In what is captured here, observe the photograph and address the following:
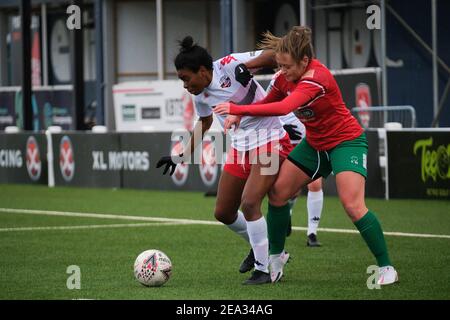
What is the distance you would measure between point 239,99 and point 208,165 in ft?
36.7

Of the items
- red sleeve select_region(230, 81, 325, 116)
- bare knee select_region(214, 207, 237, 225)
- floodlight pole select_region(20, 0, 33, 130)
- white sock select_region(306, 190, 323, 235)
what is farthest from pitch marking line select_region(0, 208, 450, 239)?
floodlight pole select_region(20, 0, 33, 130)

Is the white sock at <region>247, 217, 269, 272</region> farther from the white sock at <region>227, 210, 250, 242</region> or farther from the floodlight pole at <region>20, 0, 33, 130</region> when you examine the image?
the floodlight pole at <region>20, 0, 33, 130</region>

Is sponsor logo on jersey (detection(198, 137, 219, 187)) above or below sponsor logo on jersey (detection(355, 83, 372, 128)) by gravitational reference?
below

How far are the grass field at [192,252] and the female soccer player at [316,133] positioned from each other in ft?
1.75

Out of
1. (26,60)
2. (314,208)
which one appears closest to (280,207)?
(314,208)

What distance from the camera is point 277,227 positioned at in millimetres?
9594

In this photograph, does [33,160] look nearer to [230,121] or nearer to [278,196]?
[278,196]

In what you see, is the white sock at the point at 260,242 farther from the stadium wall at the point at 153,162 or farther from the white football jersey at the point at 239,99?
the stadium wall at the point at 153,162

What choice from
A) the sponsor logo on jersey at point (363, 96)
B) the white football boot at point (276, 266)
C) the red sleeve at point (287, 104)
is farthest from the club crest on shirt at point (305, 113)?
the sponsor logo on jersey at point (363, 96)

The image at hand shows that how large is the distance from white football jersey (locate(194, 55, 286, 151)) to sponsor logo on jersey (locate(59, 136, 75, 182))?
556 inches

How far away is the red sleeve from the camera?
8.74 meters

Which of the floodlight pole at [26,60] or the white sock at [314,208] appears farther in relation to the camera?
the floodlight pole at [26,60]

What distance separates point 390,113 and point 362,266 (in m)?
11.6

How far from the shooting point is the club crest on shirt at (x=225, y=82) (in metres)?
9.58
